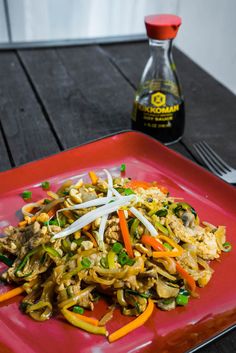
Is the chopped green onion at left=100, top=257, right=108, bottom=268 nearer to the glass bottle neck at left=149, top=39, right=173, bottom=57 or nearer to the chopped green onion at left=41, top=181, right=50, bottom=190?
the chopped green onion at left=41, top=181, right=50, bottom=190

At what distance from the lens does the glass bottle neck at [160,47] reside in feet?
5.91

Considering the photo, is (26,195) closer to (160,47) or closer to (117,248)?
(117,248)

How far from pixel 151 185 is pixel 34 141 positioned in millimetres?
635

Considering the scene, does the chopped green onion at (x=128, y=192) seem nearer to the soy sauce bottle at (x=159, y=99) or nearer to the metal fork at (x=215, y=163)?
the metal fork at (x=215, y=163)

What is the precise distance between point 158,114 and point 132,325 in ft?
3.05

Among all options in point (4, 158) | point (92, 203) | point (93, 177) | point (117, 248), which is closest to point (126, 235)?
point (117, 248)

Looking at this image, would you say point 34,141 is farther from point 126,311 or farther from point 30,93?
point 126,311

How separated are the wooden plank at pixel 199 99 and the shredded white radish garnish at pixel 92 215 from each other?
699 millimetres

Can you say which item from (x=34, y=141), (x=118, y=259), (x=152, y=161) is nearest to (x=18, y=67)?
(x=34, y=141)

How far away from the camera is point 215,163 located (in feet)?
5.99

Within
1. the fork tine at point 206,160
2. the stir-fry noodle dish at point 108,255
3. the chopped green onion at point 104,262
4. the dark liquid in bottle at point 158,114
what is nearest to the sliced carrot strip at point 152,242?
the stir-fry noodle dish at point 108,255

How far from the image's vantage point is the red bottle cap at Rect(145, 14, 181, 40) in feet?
5.51

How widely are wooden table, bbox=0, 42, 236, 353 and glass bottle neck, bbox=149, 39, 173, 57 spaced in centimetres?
37

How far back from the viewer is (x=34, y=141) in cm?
201
